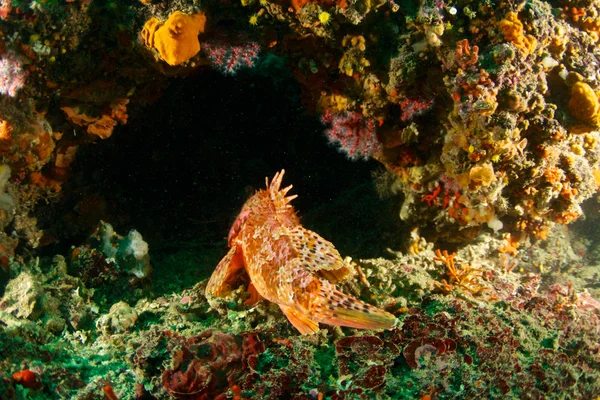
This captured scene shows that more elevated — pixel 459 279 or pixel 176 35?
pixel 176 35

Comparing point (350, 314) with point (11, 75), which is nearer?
point (350, 314)

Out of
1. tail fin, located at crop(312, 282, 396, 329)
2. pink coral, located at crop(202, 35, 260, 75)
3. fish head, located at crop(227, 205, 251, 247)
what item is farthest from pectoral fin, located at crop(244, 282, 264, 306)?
pink coral, located at crop(202, 35, 260, 75)

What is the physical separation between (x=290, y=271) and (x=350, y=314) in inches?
27.1

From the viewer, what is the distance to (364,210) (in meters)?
5.95

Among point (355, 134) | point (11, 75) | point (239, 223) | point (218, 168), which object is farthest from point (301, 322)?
point (11, 75)

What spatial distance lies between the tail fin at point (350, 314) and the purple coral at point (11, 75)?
395 cm

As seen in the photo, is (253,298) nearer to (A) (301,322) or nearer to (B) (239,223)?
(A) (301,322)

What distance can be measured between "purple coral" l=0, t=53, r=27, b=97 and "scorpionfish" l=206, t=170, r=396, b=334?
114 inches

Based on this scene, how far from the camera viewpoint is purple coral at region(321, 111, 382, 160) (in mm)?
4820

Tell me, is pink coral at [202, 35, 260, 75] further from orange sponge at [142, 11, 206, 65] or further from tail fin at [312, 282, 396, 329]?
tail fin at [312, 282, 396, 329]

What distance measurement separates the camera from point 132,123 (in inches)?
226

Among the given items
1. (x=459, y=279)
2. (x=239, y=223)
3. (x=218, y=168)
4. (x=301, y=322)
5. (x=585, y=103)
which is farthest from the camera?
(x=218, y=168)

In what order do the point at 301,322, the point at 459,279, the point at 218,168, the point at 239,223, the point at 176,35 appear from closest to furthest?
1. the point at 301,322
2. the point at 176,35
3. the point at 459,279
4. the point at 239,223
5. the point at 218,168

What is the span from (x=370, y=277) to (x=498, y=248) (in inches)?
102
